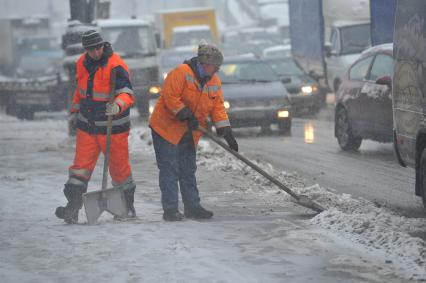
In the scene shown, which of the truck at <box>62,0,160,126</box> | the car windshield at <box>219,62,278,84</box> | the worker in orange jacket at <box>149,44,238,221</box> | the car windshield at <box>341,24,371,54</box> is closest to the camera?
the worker in orange jacket at <box>149,44,238,221</box>

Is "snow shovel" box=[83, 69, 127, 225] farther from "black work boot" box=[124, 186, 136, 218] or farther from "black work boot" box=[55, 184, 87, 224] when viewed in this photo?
"black work boot" box=[55, 184, 87, 224]

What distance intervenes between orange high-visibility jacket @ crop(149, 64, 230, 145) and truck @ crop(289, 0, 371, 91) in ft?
56.3

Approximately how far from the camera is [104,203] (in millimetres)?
9391

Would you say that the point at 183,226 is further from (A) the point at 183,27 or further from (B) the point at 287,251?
(A) the point at 183,27

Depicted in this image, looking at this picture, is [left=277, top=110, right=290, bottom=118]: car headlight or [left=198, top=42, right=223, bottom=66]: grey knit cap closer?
[left=198, top=42, right=223, bottom=66]: grey knit cap

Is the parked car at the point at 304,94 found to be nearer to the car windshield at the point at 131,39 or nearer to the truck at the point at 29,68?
the car windshield at the point at 131,39

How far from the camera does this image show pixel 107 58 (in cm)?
934

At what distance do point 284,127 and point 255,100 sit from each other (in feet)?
2.42

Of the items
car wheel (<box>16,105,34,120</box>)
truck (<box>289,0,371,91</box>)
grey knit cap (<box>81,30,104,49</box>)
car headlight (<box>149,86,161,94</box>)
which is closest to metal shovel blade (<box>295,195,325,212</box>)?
grey knit cap (<box>81,30,104,49</box>)

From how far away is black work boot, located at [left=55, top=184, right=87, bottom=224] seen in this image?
9.36m

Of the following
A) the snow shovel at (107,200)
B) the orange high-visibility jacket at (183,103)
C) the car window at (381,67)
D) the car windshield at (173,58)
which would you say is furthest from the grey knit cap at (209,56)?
the car windshield at (173,58)

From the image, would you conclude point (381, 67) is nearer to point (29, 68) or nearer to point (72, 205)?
point (72, 205)

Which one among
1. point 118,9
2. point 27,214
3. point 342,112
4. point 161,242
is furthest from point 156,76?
point 118,9

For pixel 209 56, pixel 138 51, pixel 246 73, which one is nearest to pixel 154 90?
pixel 138 51
